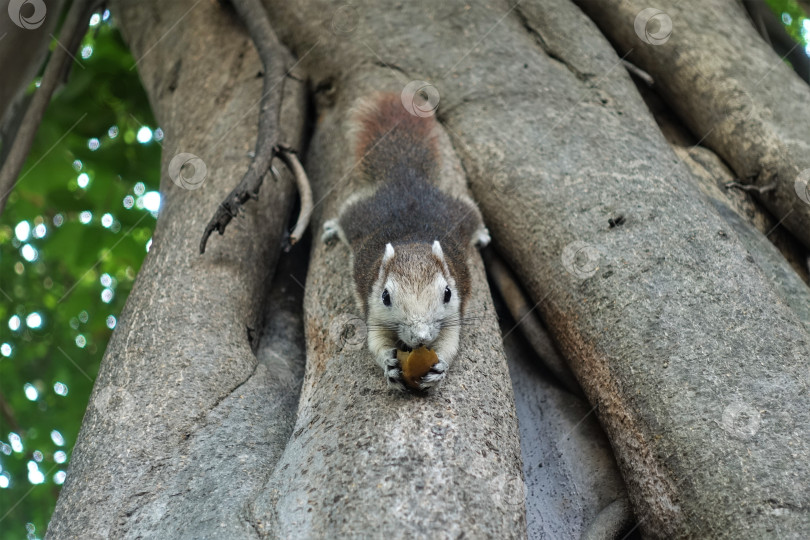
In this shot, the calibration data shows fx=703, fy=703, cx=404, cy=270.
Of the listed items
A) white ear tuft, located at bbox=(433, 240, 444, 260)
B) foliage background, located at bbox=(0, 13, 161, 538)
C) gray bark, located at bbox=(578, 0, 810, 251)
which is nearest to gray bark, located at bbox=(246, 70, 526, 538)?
white ear tuft, located at bbox=(433, 240, 444, 260)

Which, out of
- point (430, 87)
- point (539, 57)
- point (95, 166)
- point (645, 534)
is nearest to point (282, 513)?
point (645, 534)

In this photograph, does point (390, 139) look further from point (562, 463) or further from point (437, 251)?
point (562, 463)

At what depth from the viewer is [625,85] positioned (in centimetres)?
382

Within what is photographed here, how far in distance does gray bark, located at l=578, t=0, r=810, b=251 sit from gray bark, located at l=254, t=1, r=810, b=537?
7.3 inches

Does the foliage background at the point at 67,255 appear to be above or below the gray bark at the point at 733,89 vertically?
below

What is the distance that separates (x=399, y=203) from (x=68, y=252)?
9.29 ft

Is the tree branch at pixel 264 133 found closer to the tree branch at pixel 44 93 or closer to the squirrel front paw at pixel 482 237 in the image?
the squirrel front paw at pixel 482 237

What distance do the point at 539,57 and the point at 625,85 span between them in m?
0.49

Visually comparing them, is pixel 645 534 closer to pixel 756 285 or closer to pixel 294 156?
pixel 756 285

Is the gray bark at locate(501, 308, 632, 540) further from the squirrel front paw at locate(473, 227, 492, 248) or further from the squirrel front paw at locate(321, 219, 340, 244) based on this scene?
→ the squirrel front paw at locate(321, 219, 340, 244)

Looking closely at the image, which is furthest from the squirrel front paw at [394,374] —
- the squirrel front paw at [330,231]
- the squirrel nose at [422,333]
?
the squirrel front paw at [330,231]

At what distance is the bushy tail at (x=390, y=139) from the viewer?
3674mm

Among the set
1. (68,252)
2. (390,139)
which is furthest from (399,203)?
(68,252)

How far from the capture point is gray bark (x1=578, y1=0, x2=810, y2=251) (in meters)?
3.45
